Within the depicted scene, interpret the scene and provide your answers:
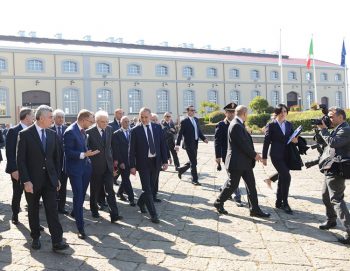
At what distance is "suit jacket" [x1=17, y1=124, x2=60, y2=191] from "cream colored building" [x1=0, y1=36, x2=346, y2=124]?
1408 inches

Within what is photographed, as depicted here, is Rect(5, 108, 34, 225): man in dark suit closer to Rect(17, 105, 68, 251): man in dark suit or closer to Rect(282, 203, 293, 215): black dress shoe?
Rect(17, 105, 68, 251): man in dark suit

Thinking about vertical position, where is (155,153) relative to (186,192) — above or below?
above

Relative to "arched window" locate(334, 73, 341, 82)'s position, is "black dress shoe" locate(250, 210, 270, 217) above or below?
below

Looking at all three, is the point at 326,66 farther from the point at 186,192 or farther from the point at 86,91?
the point at 186,192

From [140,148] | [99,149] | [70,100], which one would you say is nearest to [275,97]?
[70,100]

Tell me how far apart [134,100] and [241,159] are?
3816cm

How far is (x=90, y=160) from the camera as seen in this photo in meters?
5.77

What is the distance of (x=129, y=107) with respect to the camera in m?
43.2

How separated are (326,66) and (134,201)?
53.4 metres

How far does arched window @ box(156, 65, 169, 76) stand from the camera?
44219 mm

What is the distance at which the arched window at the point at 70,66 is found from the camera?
39.7 meters

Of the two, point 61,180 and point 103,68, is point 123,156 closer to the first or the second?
point 61,180

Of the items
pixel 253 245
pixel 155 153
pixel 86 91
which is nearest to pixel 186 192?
pixel 155 153

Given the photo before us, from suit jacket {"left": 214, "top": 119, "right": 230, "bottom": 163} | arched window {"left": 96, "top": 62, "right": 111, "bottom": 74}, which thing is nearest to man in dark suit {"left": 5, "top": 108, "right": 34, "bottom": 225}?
suit jacket {"left": 214, "top": 119, "right": 230, "bottom": 163}
